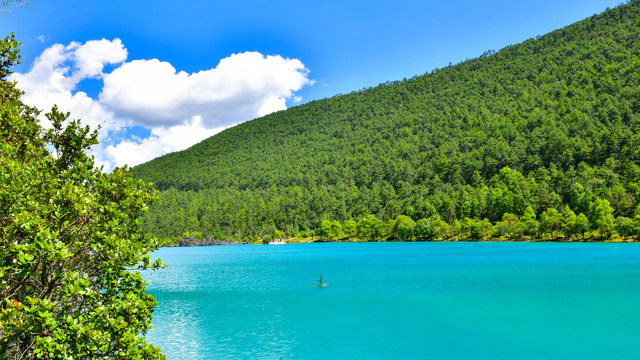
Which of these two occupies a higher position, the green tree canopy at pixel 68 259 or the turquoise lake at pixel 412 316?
the green tree canopy at pixel 68 259

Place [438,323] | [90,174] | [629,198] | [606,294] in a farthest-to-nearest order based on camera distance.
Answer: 1. [629,198]
2. [606,294]
3. [438,323]
4. [90,174]

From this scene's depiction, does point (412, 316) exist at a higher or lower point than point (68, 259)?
lower

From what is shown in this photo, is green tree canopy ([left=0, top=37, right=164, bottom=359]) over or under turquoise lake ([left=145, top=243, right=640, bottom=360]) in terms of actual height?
over

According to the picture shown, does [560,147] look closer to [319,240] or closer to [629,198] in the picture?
[629,198]

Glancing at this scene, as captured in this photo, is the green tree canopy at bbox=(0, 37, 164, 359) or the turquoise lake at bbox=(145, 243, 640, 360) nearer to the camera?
the green tree canopy at bbox=(0, 37, 164, 359)

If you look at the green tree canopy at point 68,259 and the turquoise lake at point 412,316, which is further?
the turquoise lake at point 412,316

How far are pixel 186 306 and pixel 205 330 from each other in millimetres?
10633

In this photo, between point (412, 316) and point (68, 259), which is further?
point (412, 316)

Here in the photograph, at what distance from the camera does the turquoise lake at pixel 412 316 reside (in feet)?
78.0

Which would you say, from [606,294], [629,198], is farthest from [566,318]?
[629,198]

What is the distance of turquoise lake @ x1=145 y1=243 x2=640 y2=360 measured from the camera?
23781 mm

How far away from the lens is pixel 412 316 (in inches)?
1249

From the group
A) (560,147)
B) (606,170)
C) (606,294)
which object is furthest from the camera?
(560,147)

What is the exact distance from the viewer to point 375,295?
41812 millimetres
